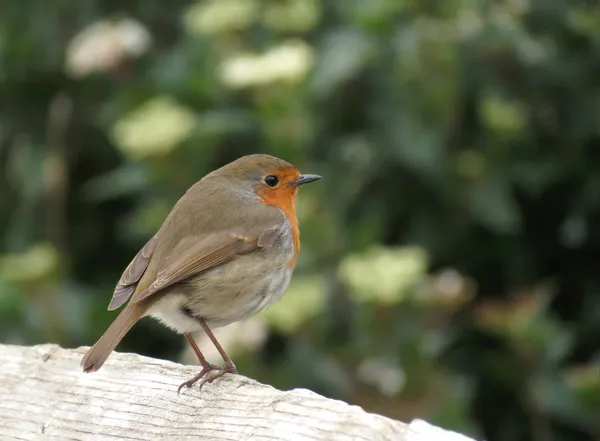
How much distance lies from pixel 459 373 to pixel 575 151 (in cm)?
93

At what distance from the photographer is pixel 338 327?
4.08 meters

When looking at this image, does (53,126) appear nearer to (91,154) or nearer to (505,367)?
(91,154)

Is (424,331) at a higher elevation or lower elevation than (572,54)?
lower

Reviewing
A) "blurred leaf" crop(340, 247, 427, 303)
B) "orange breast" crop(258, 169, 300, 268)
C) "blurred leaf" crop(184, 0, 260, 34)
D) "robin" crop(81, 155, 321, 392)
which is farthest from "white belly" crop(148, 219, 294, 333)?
"blurred leaf" crop(184, 0, 260, 34)

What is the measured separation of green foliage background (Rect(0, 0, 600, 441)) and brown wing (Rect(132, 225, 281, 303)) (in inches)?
23.0

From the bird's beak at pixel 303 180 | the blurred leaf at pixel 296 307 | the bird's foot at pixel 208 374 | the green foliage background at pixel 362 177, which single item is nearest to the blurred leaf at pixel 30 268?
the green foliage background at pixel 362 177

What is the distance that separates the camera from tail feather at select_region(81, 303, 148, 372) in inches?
103

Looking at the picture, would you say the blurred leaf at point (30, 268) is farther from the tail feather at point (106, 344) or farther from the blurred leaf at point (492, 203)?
the blurred leaf at point (492, 203)

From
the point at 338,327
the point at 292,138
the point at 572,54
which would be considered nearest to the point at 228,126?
the point at 292,138

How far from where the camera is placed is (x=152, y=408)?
2516 mm

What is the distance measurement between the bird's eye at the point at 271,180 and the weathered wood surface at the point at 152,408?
846 millimetres

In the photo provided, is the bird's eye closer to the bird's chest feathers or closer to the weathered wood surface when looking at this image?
the bird's chest feathers

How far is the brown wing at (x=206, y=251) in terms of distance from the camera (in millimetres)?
3043

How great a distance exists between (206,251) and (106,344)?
0.54 meters
